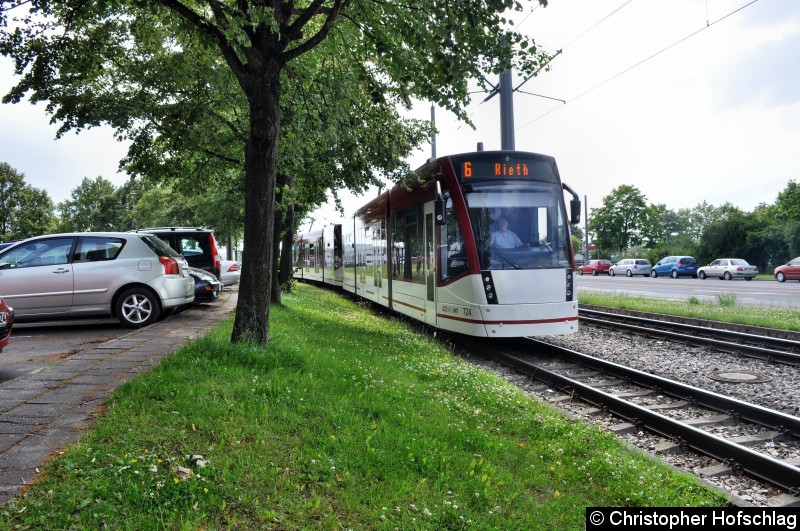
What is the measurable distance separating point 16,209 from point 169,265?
70125mm

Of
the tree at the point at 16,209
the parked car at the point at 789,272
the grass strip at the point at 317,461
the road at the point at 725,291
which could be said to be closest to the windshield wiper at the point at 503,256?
the grass strip at the point at 317,461

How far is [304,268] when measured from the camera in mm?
37844

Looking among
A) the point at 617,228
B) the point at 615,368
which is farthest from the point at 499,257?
the point at 617,228

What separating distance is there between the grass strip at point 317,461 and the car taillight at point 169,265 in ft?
12.6

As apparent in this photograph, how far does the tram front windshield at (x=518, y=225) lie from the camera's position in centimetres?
934

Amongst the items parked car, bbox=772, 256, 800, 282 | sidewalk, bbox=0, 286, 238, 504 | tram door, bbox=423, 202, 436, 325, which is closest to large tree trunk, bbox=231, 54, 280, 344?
sidewalk, bbox=0, 286, 238, 504

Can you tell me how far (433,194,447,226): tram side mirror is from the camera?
9.84 m

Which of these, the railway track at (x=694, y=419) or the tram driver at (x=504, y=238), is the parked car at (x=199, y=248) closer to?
the tram driver at (x=504, y=238)

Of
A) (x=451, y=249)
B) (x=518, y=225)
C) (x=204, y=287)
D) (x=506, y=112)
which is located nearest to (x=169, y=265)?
(x=204, y=287)

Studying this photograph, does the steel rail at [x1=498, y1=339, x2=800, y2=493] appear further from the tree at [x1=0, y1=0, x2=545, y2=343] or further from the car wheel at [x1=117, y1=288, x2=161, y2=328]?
the car wheel at [x1=117, y1=288, x2=161, y2=328]

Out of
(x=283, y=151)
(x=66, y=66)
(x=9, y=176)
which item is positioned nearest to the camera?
(x=66, y=66)

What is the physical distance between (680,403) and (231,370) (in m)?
4.94

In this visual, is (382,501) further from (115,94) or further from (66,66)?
(115,94)

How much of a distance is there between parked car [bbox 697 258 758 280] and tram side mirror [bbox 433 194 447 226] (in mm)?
34461
